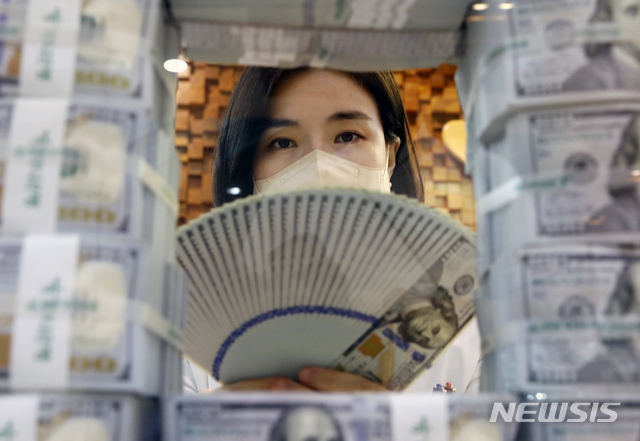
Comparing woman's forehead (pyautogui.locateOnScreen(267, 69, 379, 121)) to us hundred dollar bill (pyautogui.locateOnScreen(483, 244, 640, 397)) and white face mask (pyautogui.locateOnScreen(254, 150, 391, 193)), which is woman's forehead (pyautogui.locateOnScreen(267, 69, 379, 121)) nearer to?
white face mask (pyautogui.locateOnScreen(254, 150, 391, 193))

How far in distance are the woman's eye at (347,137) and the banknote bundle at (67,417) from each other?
24.1 inches

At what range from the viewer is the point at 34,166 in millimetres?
555

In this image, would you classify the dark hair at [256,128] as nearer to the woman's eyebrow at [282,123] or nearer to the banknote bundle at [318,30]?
the woman's eyebrow at [282,123]

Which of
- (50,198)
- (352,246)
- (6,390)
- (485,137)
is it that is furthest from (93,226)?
(485,137)

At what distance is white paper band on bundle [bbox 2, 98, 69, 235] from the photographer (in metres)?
0.55

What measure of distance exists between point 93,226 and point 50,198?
0.16 ft

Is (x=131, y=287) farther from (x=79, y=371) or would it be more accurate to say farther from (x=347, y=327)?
(x=347, y=327)

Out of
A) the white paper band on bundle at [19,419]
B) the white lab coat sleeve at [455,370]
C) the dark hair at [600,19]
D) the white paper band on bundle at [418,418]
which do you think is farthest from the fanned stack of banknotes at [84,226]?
the white lab coat sleeve at [455,370]

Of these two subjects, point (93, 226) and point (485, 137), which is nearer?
point (93, 226)

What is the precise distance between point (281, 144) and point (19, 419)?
A: 583mm

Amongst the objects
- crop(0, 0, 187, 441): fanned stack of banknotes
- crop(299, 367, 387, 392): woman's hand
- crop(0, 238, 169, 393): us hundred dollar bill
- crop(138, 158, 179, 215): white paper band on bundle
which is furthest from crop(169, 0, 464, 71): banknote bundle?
crop(299, 367, 387, 392): woman's hand

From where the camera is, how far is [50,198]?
0.55m

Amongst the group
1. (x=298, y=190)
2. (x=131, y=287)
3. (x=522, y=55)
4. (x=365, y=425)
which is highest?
(x=522, y=55)

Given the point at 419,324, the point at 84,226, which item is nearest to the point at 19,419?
the point at 84,226
